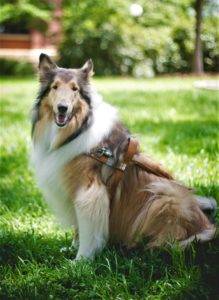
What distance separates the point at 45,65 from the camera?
14.0ft

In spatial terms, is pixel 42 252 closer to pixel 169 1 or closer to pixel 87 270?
pixel 87 270

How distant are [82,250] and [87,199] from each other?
1.38 feet

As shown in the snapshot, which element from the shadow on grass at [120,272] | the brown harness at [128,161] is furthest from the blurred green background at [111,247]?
the brown harness at [128,161]

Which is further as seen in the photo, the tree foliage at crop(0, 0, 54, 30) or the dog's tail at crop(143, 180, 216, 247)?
the tree foliage at crop(0, 0, 54, 30)

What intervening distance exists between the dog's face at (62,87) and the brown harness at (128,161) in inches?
14.1

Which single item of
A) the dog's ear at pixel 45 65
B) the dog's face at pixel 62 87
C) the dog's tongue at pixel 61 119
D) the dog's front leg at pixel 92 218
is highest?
the dog's ear at pixel 45 65

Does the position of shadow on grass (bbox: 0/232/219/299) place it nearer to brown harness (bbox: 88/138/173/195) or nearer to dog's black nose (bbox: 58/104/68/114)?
brown harness (bbox: 88/138/173/195)

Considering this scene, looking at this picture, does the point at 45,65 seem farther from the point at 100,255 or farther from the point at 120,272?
the point at 120,272

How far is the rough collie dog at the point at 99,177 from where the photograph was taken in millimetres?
4035

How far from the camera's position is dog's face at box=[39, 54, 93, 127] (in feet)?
13.4

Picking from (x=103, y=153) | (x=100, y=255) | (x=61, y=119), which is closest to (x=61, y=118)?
(x=61, y=119)

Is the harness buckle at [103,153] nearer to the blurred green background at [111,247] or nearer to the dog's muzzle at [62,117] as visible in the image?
the dog's muzzle at [62,117]

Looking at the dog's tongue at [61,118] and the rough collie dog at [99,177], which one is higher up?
the dog's tongue at [61,118]

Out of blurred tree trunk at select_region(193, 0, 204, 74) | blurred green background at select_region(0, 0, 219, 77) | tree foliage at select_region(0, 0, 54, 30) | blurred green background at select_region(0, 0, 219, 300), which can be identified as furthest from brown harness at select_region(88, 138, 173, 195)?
tree foliage at select_region(0, 0, 54, 30)
